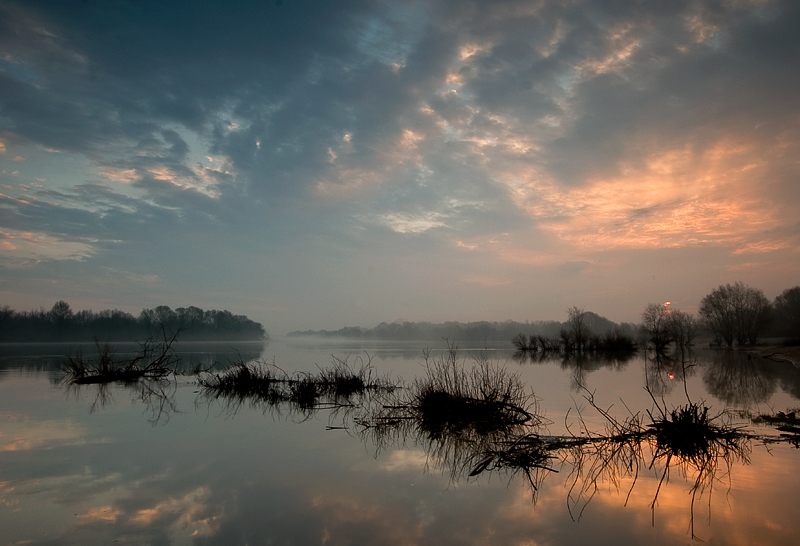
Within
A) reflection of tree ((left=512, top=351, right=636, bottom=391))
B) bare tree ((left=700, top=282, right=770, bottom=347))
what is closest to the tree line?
bare tree ((left=700, top=282, right=770, bottom=347))

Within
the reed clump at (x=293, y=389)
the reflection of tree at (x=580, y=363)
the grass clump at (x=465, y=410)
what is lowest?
the reflection of tree at (x=580, y=363)

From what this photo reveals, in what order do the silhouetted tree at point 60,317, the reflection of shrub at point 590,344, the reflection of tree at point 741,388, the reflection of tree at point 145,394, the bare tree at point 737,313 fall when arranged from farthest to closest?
the silhouetted tree at point 60,317, the bare tree at point 737,313, the reflection of shrub at point 590,344, the reflection of tree at point 741,388, the reflection of tree at point 145,394

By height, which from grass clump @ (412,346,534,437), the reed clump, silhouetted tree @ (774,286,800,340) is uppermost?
silhouetted tree @ (774,286,800,340)

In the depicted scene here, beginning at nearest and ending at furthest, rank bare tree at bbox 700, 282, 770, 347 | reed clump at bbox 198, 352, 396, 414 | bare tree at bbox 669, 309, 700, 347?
1. reed clump at bbox 198, 352, 396, 414
2. bare tree at bbox 669, 309, 700, 347
3. bare tree at bbox 700, 282, 770, 347

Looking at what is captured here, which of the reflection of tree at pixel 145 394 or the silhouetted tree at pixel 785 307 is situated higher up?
the silhouetted tree at pixel 785 307

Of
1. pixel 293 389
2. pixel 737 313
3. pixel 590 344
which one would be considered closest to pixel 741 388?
pixel 293 389

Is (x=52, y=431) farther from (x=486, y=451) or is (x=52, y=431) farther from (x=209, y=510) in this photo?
(x=486, y=451)

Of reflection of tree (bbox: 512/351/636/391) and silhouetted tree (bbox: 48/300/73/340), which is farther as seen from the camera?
silhouetted tree (bbox: 48/300/73/340)

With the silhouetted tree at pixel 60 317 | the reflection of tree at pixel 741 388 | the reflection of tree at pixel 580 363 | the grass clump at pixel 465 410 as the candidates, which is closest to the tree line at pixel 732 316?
the reflection of tree at pixel 580 363

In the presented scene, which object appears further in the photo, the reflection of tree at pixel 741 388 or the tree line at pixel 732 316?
the tree line at pixel 732 316

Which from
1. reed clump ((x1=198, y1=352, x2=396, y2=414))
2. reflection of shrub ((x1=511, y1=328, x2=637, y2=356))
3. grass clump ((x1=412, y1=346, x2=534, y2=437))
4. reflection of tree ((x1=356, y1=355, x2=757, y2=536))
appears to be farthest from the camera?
reflection of shrub ((x1=511, y1=328, x2=637, y2=356))

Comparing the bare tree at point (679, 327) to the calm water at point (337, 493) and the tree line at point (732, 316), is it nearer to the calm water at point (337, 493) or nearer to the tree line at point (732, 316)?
the tree line at point (732, 316)

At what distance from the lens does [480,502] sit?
15.0ft

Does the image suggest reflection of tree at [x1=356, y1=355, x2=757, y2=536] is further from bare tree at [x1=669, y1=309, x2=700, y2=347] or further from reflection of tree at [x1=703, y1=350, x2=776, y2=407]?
bare tree at [x1=669, y1=309, x2=700, y2=347]
